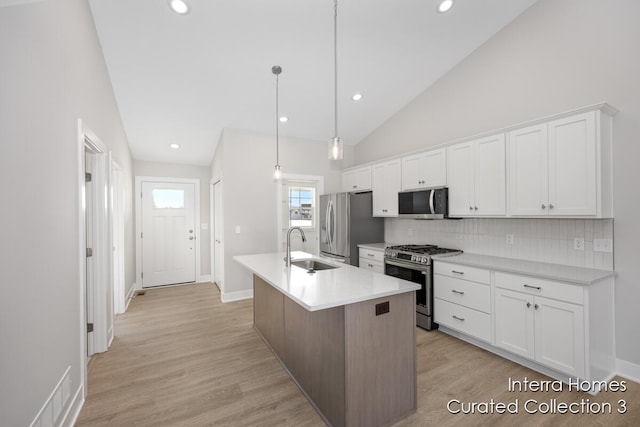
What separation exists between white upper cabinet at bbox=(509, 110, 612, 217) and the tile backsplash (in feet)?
1.07

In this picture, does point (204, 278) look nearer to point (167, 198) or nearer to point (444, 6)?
point (167, 198)

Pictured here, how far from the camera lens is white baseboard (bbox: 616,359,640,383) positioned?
228 centimetres

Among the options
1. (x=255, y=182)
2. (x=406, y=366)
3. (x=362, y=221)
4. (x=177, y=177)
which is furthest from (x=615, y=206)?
(x=177, y=177)

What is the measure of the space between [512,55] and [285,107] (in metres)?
2.74

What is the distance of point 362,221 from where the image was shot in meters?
4.51

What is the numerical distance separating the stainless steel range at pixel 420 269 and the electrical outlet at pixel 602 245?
121 centimetres

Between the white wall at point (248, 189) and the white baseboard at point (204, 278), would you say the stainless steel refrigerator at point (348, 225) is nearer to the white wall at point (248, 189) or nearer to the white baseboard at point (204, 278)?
the white wall at point (248, 189)

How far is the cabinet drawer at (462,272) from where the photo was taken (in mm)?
2719

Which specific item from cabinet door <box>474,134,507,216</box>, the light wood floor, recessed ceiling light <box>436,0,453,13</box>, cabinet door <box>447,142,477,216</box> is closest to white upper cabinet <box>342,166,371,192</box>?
cabinet door <box>447,142,477,216</box>

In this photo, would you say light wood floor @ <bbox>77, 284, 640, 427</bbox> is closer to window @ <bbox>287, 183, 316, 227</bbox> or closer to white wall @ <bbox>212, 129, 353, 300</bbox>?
white wall @ <bbox>212, 129, 353, 300</bbox>

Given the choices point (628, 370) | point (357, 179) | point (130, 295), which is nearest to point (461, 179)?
point (357, 179)

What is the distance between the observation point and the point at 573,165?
7.68ft

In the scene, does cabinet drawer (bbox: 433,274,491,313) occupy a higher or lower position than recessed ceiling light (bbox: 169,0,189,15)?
lower

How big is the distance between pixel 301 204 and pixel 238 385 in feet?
10.6
